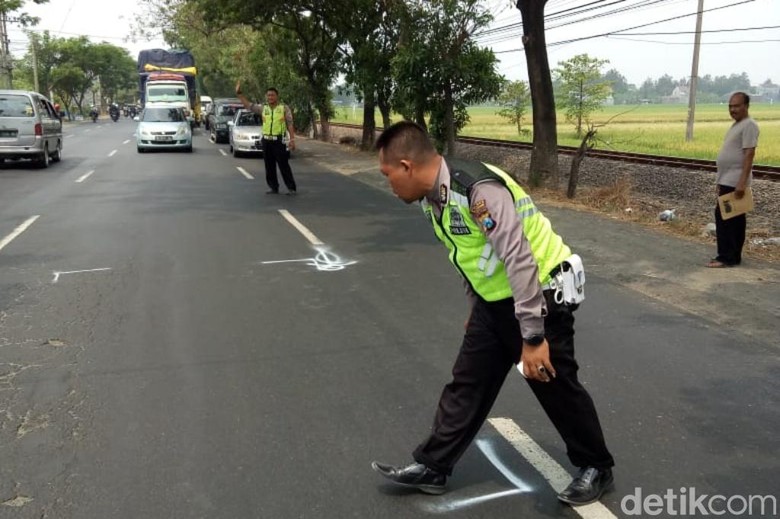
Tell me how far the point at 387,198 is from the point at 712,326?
831cm

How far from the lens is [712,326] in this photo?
559 cm

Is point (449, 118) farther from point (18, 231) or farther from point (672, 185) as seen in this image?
point (18, 231)

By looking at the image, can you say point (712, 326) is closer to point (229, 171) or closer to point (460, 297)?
point (460, 297)

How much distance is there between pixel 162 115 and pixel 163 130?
1198mm

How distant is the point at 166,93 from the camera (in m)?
34.7

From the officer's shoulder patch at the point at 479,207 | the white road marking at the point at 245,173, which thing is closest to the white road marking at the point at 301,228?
the white road marking at the point at 245,173

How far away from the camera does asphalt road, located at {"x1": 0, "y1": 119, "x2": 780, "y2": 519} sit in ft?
10.4

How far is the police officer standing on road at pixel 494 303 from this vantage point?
261cm

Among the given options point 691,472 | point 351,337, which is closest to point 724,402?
point 691,472

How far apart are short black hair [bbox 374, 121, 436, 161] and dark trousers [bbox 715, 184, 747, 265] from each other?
543cm

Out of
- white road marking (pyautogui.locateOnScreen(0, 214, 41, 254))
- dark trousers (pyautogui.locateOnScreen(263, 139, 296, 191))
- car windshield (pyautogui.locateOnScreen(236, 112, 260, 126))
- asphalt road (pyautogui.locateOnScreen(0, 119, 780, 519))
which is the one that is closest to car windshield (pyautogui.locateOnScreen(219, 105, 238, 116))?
car windshield (pyautogui.locateOnScreen(236, 112, 260, 126))

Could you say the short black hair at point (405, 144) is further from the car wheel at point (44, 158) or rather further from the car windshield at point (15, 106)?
the car wheel at point (44, 158)

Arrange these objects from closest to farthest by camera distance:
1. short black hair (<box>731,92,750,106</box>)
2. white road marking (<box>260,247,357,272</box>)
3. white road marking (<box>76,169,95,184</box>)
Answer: short black hair (<box>731,92,750,106</box>) < white road marking (<box>260,247,357,272</box>) < white road marking (<box>76,169,95,184</box>)

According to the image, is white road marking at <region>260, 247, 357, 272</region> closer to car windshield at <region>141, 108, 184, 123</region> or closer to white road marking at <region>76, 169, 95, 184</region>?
white road marking at <region>76, 169, 95, 184</region>
